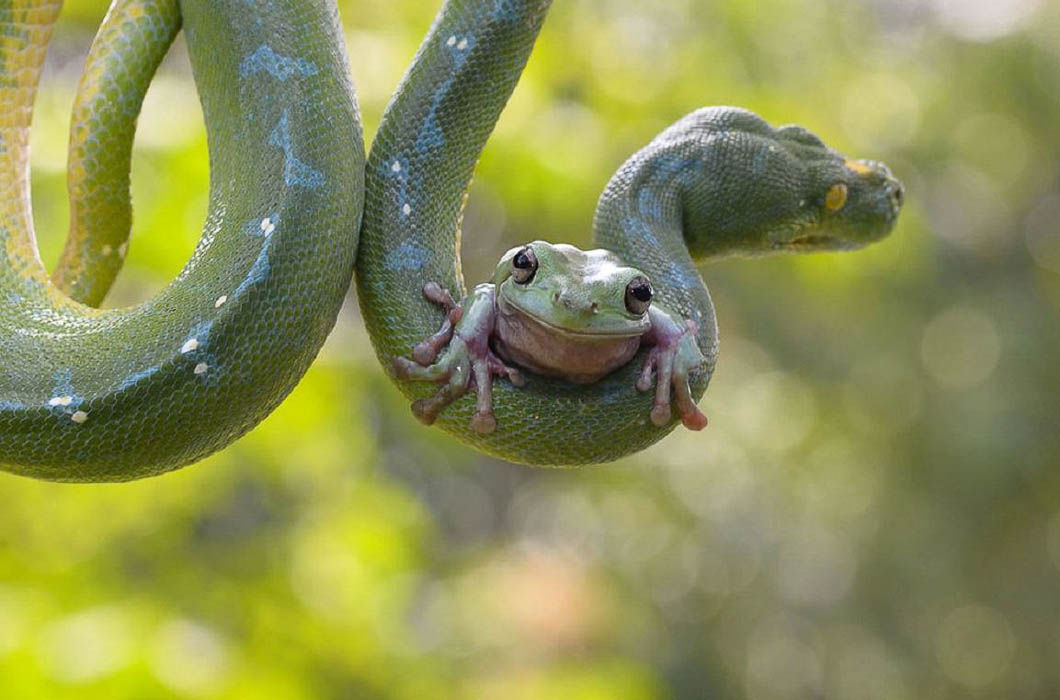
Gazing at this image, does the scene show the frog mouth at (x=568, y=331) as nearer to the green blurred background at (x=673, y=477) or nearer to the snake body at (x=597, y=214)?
the snake body at (x=597, y=214)

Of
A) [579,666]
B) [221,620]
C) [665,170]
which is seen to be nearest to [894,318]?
[579,666]

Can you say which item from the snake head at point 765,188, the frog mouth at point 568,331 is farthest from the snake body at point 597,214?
the frog mouth at point 568,331

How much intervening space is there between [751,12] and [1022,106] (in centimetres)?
745

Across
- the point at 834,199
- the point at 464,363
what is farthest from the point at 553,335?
the point at 834,199

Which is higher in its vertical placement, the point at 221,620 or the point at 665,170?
the point at 665,170

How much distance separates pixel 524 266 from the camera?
177 cm

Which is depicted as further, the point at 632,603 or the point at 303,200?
the point at 632,603

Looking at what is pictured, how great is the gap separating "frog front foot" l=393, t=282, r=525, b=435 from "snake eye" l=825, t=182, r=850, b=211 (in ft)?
3.19

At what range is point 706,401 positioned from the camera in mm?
12133

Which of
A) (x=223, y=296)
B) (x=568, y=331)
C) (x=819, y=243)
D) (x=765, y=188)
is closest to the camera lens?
(x=568, y=331)

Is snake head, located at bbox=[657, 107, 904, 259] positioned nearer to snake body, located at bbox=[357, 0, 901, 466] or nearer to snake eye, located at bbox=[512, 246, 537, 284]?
snake body, located at bbox=[357, 0, 901, 466]

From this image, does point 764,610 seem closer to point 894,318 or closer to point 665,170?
point 894,318

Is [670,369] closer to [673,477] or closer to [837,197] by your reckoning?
[837,197]

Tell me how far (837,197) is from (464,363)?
3.51 ft
